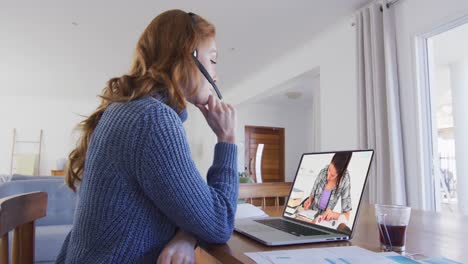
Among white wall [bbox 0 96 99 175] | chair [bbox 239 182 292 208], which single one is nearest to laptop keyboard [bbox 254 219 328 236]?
chair [bbox 239 182 292 208]

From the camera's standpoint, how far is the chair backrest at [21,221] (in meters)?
0.63

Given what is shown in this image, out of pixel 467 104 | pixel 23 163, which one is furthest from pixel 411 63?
pixel 23 163

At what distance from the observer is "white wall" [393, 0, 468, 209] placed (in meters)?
2.53

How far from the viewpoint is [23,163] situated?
22.9ft

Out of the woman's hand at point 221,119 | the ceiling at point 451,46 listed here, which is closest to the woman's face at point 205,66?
the woman's hand at point 221,119

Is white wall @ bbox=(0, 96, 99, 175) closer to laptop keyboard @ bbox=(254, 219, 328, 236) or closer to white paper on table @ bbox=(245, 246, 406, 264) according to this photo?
laptop keyboard @ bbox=(254, 219, 328, 236)

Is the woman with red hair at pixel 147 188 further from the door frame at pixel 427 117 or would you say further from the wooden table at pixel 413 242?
the door frame at pixel 427 117

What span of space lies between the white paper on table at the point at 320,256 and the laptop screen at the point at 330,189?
13cm

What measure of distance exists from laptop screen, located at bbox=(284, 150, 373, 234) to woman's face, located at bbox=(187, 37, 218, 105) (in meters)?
0.38

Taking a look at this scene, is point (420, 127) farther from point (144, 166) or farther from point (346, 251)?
point (144, 166)

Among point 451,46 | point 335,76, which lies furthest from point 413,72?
point 451,46

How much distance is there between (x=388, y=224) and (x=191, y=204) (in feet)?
1.34

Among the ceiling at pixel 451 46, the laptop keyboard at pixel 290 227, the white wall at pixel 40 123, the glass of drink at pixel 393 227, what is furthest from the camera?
the white wall at pixel 40 123

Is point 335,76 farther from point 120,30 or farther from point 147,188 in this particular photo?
point 147,188
